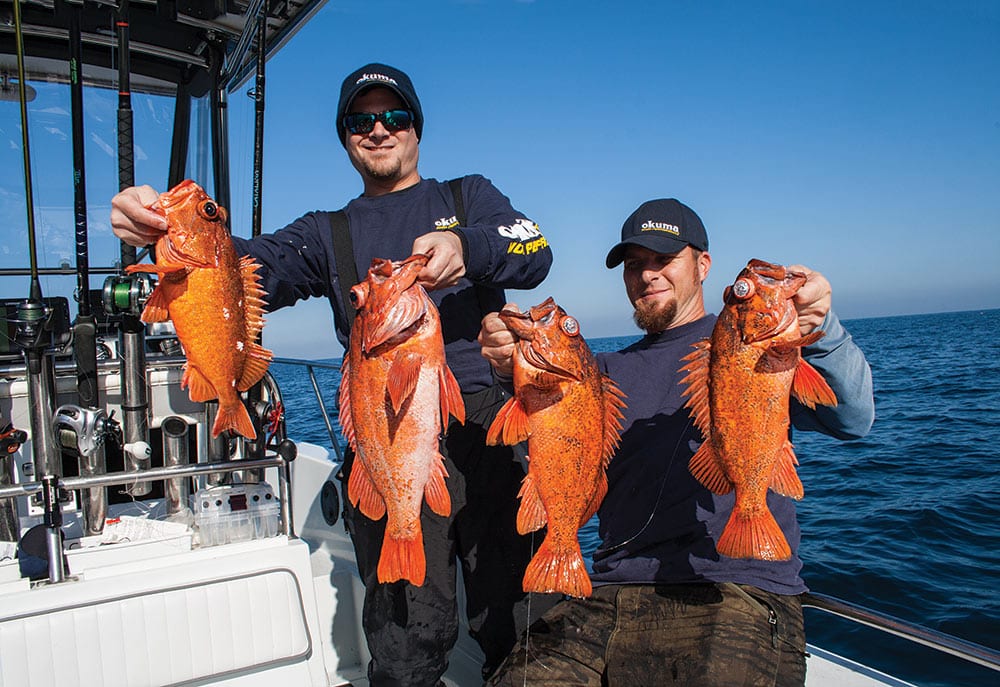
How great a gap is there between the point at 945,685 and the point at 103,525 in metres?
6.28

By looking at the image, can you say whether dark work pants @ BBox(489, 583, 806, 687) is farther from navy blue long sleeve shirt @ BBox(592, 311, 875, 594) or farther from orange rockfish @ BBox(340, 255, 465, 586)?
orange rockfish @ BBox(340, 255, 465, 586)

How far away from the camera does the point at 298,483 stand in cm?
619

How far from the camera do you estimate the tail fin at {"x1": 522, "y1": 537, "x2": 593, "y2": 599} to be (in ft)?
7.68

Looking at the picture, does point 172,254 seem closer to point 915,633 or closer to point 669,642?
point 669,642

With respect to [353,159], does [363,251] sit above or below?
below

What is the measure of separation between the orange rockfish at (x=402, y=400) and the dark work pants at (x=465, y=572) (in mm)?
673

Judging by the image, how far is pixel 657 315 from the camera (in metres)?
3.52

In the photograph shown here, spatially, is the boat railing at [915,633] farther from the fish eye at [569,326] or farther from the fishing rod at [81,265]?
the fishing rod at [81,265]

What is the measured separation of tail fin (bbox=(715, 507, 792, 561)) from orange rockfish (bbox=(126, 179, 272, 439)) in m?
1.80

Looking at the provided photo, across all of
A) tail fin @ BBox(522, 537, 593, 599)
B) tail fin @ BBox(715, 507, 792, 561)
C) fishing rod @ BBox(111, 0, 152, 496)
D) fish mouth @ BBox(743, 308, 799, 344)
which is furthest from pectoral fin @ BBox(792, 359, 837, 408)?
fishing rod @ BBox(111, 0, 152, 496)

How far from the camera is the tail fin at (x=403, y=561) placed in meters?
2.33

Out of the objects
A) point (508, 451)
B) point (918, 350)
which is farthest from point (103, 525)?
point (918, 350)

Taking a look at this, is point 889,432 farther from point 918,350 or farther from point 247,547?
point 918,350

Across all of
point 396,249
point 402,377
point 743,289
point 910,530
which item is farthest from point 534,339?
point 910,530
